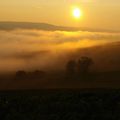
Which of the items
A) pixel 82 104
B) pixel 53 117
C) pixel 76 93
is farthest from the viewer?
pixel 76 93

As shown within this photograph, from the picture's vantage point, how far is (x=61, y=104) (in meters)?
22.3

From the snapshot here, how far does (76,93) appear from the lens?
2558cm

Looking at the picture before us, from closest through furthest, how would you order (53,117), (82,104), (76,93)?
(53,117) → (82,104) → (76,93)

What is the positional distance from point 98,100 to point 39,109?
139 inches

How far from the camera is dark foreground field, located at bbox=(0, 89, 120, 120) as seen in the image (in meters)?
20.0

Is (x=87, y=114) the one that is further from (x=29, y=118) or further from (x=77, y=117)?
(x=29, y=118)

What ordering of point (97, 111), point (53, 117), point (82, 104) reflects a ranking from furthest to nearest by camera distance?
point (82, 104) → point (97, 111) → point (53, 117)

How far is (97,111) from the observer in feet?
68.3

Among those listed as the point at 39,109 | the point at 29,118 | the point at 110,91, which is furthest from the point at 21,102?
the point at 110,91

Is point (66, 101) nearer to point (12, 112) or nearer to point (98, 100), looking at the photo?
point (98, 100)

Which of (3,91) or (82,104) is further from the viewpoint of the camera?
(3,91)

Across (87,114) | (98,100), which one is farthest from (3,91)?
(87,114)

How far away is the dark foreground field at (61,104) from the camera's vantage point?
1995 centimetres

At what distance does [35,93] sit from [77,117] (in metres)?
7.14
